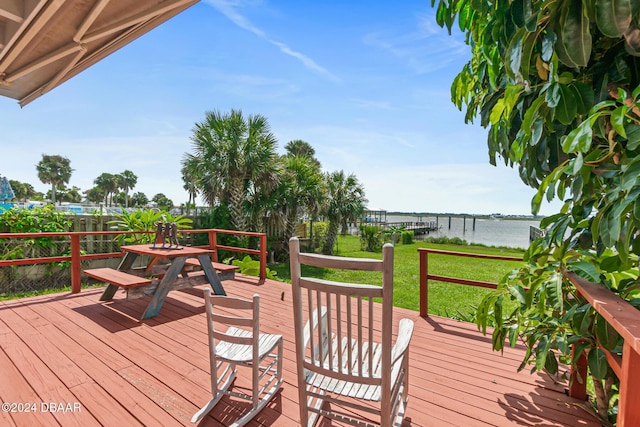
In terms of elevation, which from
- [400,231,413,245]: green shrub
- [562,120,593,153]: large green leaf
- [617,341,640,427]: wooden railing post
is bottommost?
[400,231,413,245]: green shrub

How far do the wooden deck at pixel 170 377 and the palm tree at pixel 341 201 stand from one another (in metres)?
10.4

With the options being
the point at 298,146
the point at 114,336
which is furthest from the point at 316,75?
the point at 298,146

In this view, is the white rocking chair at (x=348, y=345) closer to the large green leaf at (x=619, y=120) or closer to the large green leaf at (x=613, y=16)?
the large green leaf at (x=619, y=120)

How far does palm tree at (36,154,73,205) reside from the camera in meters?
39.6

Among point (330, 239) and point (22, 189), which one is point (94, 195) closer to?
point (22, 189)

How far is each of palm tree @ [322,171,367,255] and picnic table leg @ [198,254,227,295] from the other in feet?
31.8

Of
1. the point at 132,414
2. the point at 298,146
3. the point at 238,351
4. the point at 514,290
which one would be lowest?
the point at 132,414

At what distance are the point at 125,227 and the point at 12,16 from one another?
18.7 ft

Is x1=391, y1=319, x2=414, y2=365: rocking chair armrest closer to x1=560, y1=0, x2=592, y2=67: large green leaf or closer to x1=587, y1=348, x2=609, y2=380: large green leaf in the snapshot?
x1=587, y1=348, x2=609, y2=380: large green leaf

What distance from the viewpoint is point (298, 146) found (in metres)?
23.7

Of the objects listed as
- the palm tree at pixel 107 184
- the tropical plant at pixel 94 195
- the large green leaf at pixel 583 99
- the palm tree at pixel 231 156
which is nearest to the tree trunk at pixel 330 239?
the palm tree at pixel 231 156

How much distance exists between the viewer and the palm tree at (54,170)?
130ft

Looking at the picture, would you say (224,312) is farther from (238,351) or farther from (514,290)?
(514,290)

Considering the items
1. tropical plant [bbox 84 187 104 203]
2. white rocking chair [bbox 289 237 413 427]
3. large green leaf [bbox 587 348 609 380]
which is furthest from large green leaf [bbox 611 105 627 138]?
tropical plant [bbox 84 187 104 203]
